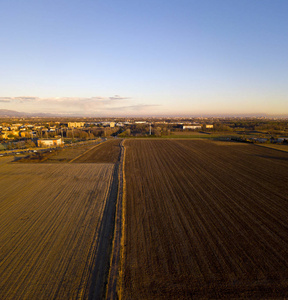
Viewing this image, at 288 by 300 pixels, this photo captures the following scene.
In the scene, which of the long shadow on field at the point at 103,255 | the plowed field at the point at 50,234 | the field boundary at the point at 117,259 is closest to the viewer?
the field boundary at the point at 117,259

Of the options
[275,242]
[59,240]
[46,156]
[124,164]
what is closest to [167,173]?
[124,164]

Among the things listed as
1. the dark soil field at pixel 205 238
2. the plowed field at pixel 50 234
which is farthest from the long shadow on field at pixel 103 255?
the dark soil field at pixel 205 238

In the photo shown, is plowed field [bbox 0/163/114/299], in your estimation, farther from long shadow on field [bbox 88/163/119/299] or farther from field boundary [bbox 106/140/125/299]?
field boundary [bbox 106/140/125/299]

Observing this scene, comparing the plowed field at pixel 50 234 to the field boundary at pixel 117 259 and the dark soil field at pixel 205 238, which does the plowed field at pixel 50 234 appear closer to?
the field boundary at pixel 117 259

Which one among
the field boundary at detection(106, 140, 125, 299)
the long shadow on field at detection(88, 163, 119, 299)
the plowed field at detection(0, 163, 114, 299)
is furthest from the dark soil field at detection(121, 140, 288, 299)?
the plowed field at detection(0, 163, 114, 299)

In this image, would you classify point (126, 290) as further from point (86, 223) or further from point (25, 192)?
point (25, 192)
